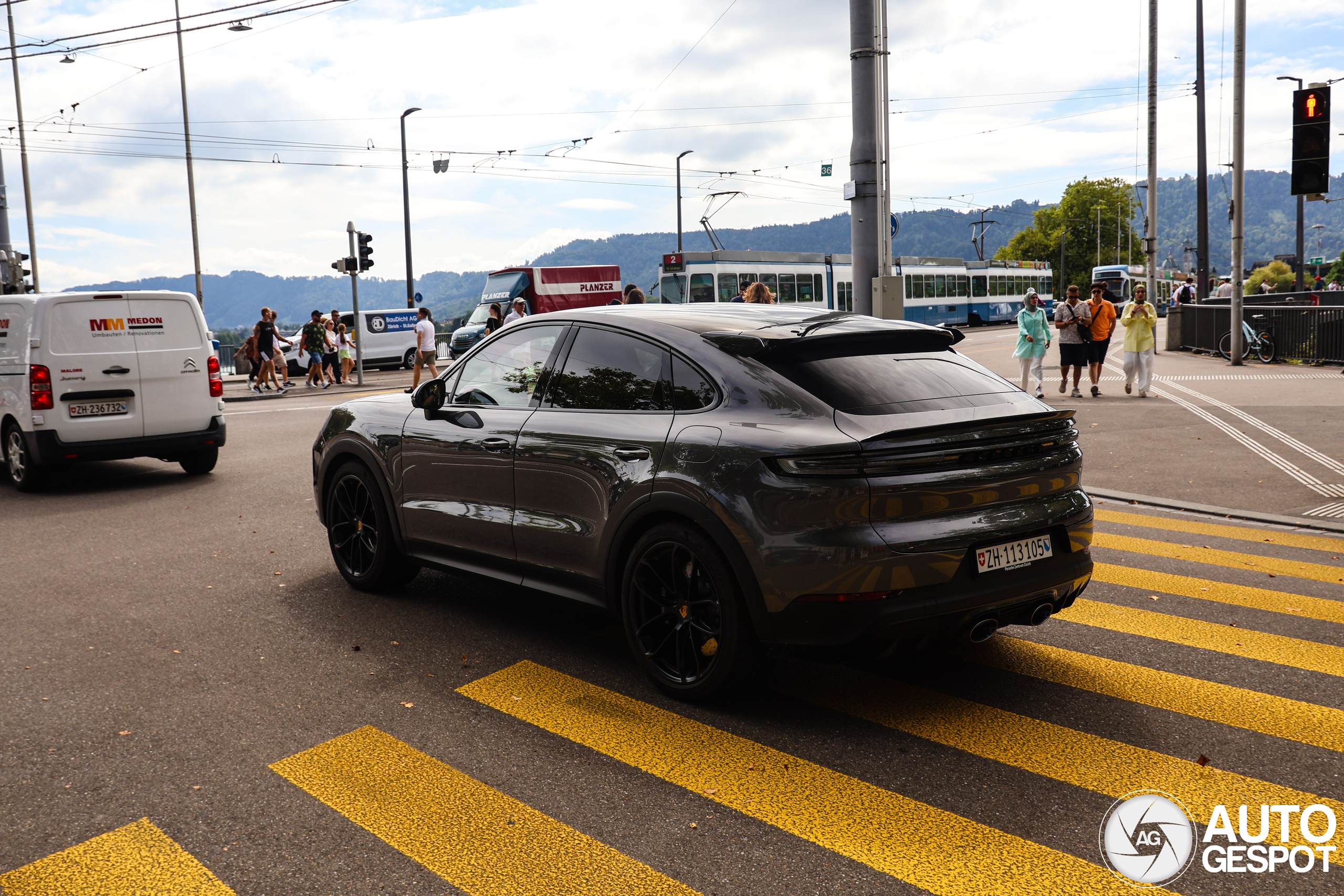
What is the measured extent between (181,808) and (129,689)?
54.1 inches

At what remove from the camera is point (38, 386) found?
33.3 ft

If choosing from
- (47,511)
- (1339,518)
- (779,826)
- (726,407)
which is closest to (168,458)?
(47,511)

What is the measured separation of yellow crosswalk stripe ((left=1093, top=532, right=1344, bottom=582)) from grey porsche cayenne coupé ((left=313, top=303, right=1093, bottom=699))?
2876mm

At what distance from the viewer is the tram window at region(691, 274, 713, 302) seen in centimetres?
3372

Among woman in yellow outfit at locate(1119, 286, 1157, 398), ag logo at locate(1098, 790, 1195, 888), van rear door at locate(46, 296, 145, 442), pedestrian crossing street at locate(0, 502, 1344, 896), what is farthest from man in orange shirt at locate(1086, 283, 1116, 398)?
ag logo at locate(1098, 790, 1195, 888)

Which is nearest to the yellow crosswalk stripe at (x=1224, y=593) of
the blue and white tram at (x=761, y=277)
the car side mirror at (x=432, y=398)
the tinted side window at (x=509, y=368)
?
the tinted side window at (x=509, y=368)

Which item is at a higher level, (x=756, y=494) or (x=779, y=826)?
(x=756, y=494)

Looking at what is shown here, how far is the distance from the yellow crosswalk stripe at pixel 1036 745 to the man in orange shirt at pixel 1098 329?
13.7 metres

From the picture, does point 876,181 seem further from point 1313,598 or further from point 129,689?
point 129,689

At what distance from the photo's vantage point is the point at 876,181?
11266 millimetres

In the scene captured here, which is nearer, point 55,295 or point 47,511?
point 47,511

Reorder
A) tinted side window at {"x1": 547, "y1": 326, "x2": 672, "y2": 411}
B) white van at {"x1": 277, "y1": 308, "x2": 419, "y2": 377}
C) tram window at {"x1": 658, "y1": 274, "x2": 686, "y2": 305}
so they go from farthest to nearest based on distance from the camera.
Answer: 1. white van at {"x1": 277, "y1": 308, "x2": 419, "y2": 377}
2. tram window at {"x1": 658, "y1": 274, "x2": 686, "y2": 305}
3. tinted side window at {"x1": 547, "y1": 326, "x2": 672, "y2": 411}

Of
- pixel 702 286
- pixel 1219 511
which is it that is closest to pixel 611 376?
pixel 1219 511

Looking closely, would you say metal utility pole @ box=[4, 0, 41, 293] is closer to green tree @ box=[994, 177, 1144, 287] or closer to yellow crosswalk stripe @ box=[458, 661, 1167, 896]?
yellow crosswalk stripe @ box=[458, 661, 1167, 896]
